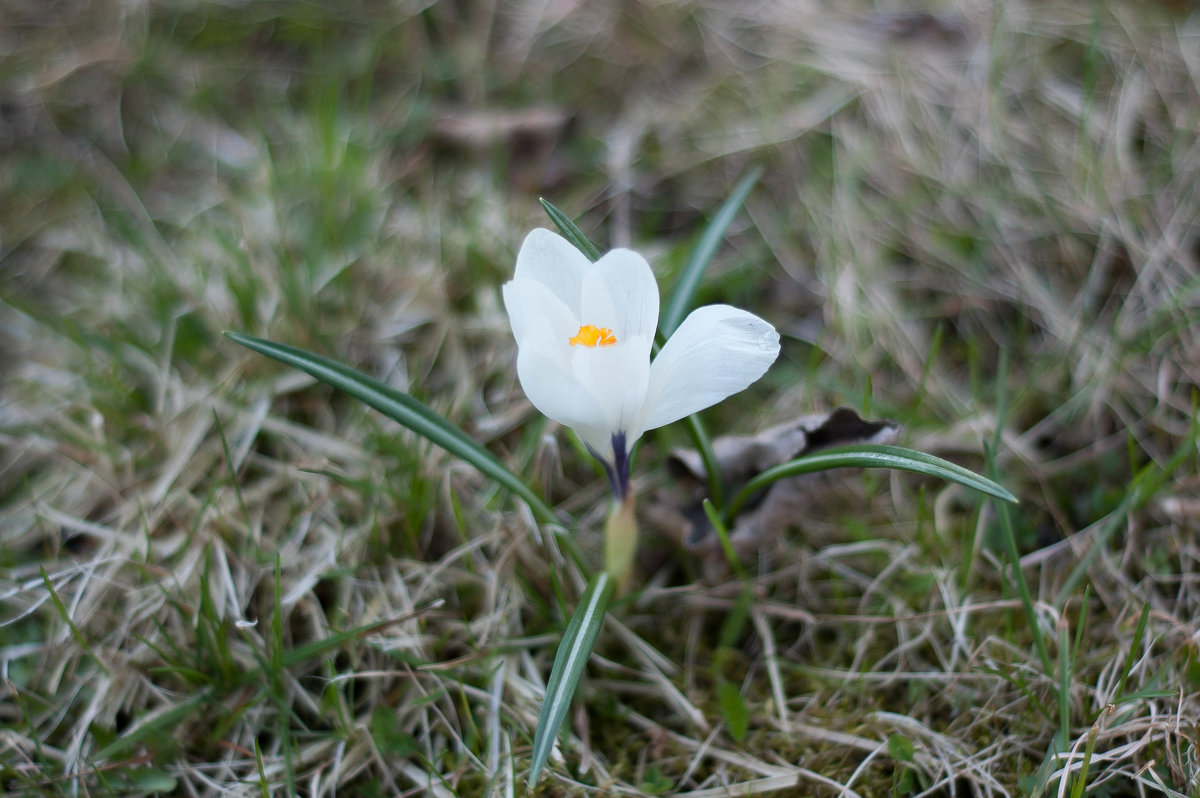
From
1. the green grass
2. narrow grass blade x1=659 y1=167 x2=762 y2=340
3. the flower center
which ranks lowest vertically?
the green grass

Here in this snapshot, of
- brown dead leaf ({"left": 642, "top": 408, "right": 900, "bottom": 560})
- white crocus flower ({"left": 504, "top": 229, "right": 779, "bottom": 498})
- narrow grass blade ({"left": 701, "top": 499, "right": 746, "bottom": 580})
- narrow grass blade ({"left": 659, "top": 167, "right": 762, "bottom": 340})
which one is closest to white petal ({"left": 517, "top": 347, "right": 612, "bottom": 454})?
white crocus flower ({"left": 504, "top": 229, "right": 779, "bottom": 498})

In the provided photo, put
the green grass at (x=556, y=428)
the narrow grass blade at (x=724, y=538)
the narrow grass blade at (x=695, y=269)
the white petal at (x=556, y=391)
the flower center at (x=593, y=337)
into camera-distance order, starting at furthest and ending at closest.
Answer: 1. the narrow grass blade at (x=695, y=269)
2. the green grass at (x=556, y=428)
3. the narrow grass blade at (x=724, y=538)
4. the flower center at (x=593, y=337)
5. the white petal at (x=556, y=391)

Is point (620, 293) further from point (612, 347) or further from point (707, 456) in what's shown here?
point (707, 456)

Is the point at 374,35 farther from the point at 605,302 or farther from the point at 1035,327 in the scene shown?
the point at 1035,327

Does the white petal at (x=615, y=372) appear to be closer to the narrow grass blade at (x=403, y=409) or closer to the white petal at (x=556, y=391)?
the white petal at (x=556, y=391)

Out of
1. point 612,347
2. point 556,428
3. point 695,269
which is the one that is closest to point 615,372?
point 612,347

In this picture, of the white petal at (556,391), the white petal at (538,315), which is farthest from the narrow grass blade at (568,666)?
the white petal at (538,315)

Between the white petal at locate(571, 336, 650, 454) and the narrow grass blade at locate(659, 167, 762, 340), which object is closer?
the white petal at locate(571, 336, 650, 454)

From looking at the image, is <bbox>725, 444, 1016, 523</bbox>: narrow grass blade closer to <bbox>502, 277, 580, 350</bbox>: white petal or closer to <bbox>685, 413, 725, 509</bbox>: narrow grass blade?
<bbox>685, 413, 725, 509</bbox>: narrow grass blade
